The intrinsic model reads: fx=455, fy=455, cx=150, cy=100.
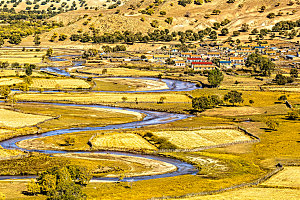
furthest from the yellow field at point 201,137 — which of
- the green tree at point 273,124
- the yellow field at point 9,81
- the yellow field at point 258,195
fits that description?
the yellow field at point 9,81

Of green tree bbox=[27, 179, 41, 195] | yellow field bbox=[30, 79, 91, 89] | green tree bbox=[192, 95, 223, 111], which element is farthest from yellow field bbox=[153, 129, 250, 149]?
yellow field bbox=[30, 79, 91, 89]

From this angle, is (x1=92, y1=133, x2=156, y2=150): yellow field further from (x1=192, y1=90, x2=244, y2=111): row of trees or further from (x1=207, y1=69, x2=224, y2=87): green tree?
(x1=207, y1=69, x2=224, y2=87): green tree

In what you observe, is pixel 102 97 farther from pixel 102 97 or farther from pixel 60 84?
pixel 60 84

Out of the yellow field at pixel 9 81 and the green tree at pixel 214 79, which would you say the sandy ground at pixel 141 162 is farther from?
the yellow field at pixel 9 81

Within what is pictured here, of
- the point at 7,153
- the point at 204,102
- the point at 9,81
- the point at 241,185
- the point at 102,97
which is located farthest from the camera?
the point at 9,81

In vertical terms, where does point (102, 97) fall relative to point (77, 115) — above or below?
above

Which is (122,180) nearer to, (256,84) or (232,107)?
(232,107)

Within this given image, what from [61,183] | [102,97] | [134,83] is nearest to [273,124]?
[102,97]
